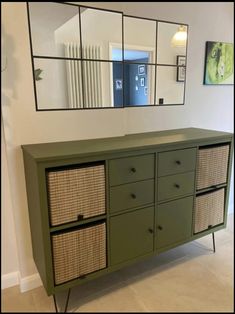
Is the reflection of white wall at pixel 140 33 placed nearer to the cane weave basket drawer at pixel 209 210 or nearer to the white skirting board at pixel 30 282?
the cane weave basket drawer at pixel 209 210

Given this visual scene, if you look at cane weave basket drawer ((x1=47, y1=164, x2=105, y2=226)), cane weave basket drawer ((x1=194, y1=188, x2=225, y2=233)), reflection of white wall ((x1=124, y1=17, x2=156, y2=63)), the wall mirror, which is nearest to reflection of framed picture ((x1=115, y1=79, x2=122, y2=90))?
the wall mirror

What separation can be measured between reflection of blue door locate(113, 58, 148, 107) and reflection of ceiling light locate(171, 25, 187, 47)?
33 cm

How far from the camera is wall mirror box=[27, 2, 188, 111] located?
5.16 ft

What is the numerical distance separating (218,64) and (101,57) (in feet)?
3.97

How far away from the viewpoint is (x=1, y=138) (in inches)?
61.1

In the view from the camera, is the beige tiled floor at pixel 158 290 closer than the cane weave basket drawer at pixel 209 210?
Yes

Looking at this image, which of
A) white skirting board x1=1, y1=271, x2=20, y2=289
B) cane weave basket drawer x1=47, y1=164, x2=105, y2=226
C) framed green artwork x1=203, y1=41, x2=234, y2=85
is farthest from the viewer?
framed green artwork x1=203, y1=41, x2=234, y2=85

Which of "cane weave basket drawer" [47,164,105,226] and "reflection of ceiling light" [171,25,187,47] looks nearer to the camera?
"cane weave basket drawer" [47,164,105,226]

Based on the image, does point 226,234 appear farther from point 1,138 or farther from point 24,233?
point 1,138

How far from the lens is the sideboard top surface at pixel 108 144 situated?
1367mm

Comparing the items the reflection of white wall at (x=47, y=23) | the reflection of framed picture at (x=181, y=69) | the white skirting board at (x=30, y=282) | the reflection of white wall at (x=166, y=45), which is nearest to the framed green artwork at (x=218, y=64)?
the reflection of framed picture at (x=181, y=69)

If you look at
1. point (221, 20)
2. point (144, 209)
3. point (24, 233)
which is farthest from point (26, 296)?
point (221, 20)

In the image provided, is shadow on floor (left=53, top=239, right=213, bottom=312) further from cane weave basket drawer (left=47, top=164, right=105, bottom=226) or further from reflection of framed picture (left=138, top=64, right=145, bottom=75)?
reflection of framed picture (left=138, top=64, right=145, bottom=75)

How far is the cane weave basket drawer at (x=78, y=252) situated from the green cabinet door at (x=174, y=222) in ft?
1.41
